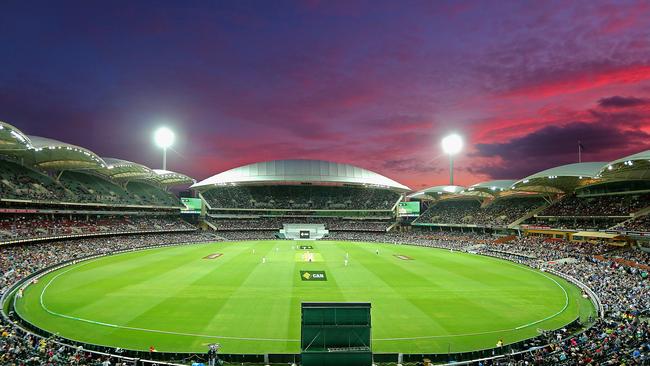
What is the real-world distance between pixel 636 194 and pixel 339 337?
167ft

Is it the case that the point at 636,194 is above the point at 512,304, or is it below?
above

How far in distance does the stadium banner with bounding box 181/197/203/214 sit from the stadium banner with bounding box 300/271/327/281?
187 ft

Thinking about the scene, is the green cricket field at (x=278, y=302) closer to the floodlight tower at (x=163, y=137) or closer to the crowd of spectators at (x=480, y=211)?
the crowd of spectators at (x=480, y=211)

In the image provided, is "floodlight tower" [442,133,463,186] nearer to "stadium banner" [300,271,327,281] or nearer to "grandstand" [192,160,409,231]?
"grandstand" [192,160,409,231]

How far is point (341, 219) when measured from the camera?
297 feet

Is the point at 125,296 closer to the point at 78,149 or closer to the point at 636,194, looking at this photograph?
the point at 78,149

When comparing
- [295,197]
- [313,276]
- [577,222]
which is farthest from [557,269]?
[295,197]

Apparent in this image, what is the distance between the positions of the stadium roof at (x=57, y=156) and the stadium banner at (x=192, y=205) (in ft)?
99.6

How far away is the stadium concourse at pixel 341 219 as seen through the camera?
16.6 meters

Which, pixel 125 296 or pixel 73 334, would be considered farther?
pixel 125 296

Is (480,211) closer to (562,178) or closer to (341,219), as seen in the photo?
(562,178)

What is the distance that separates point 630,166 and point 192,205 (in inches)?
3072

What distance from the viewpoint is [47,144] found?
42.8 m

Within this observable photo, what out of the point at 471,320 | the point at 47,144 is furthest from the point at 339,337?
the point at 47,144
